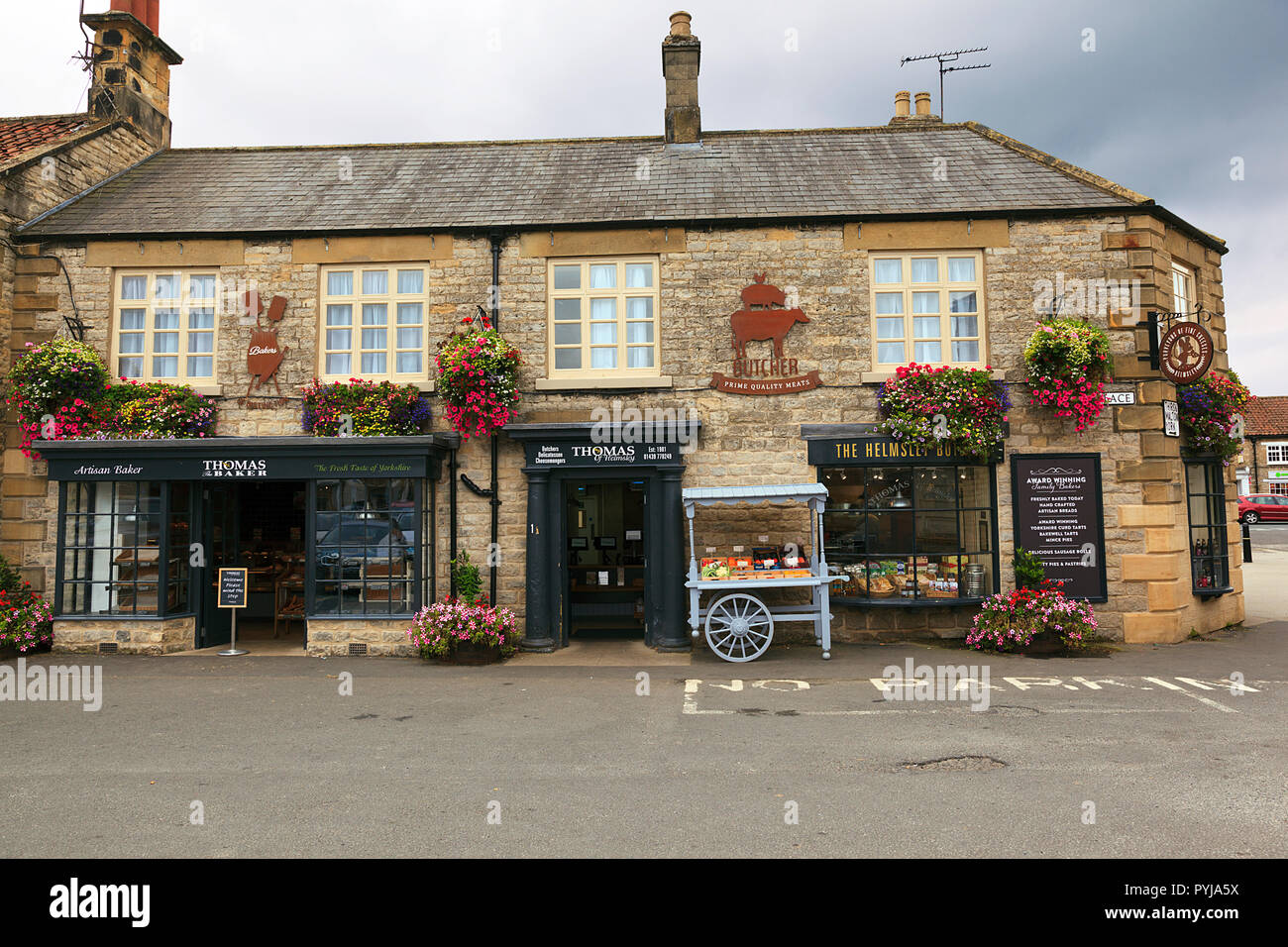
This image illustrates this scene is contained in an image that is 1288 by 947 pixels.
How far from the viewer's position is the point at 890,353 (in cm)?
1195

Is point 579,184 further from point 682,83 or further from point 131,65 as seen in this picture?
point 131,65

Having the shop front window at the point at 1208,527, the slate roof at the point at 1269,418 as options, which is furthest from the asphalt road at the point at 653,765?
the slate roof at the point at 1269,418

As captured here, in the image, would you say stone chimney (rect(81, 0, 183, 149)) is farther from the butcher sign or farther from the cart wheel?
the cart wheel

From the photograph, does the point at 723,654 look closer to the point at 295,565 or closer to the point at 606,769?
the point at 606,769

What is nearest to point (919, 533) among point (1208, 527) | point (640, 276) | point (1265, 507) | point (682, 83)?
point (1208, 527)

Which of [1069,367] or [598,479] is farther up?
[1069,367]

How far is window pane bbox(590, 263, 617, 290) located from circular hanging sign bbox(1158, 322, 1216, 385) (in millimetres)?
7986

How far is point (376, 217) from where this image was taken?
12.5 metres

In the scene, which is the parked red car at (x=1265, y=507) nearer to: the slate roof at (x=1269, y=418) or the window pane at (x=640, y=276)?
the slate roof at (x=1269, y=418)

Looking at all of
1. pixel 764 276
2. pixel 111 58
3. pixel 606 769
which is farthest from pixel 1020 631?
pixel 111 58

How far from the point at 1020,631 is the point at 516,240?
30.0 feet

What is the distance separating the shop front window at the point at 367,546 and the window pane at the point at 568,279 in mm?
3699

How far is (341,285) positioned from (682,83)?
7.09 metres

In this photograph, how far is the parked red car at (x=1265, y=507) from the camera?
40.3m
